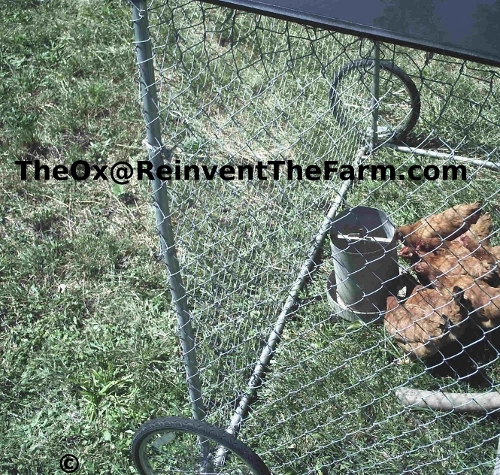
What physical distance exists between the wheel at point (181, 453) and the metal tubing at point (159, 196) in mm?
131

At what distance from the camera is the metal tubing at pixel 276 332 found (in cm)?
262

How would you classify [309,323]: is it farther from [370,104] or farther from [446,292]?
[370,104]

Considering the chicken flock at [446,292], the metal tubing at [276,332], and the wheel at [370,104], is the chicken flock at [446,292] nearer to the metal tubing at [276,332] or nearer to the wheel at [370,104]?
the metal tubing at [276,332]

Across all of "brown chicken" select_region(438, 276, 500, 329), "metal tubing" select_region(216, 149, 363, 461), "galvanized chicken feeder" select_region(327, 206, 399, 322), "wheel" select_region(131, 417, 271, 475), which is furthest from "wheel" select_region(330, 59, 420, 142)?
"wheel" select_region(131, 417, 271, 475)

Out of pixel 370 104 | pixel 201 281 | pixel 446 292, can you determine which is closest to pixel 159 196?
pixel 201 281

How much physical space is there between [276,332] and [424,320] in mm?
570

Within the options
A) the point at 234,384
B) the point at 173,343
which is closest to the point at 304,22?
the point at 234,384

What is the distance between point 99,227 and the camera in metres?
3.56

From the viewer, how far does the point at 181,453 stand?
2473 mm

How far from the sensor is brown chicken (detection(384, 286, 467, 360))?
2.56 meters

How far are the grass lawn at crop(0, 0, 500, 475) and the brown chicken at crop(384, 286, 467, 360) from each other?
0.45 feet

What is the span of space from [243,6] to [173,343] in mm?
1713

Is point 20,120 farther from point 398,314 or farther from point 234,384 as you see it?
point 398,314

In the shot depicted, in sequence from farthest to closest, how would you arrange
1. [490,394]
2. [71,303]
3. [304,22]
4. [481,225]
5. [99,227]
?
[99,227]
[71,303]
[481,225]
[490,394]
[304,22]
